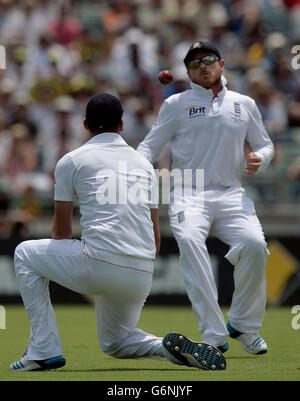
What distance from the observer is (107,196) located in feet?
20.7

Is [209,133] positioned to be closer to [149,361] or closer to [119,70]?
[149,361]

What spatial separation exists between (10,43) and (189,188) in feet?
35.7

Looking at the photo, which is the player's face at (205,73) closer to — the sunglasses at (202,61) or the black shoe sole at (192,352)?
the sunglasses at (202,61)

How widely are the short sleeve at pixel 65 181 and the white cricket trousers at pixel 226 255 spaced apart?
121 centimetres

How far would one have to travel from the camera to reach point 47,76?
16.8m

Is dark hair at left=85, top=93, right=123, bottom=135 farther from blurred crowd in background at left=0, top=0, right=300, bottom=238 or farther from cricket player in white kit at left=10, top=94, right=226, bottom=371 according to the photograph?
blurred crowd in background at left=0, top=0, right=300, bottom=238

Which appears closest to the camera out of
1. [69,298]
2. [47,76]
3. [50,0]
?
[69,298]

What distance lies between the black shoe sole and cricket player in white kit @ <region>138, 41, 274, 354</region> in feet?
3.43

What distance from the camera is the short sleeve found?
6.26 metres

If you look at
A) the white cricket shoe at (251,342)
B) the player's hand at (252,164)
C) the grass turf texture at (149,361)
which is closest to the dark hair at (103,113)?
the player's hand at (252,164)

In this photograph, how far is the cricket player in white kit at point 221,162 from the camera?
24.0 ft

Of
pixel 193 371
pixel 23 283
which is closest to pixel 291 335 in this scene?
pixel 193 371

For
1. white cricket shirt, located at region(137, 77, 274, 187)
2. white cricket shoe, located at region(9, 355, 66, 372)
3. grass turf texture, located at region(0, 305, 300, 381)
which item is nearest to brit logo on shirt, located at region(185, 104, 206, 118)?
white cricket shirt, located at region(137, 77, 274, 187)

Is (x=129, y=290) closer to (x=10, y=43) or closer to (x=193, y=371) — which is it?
(x=193, y=371)
